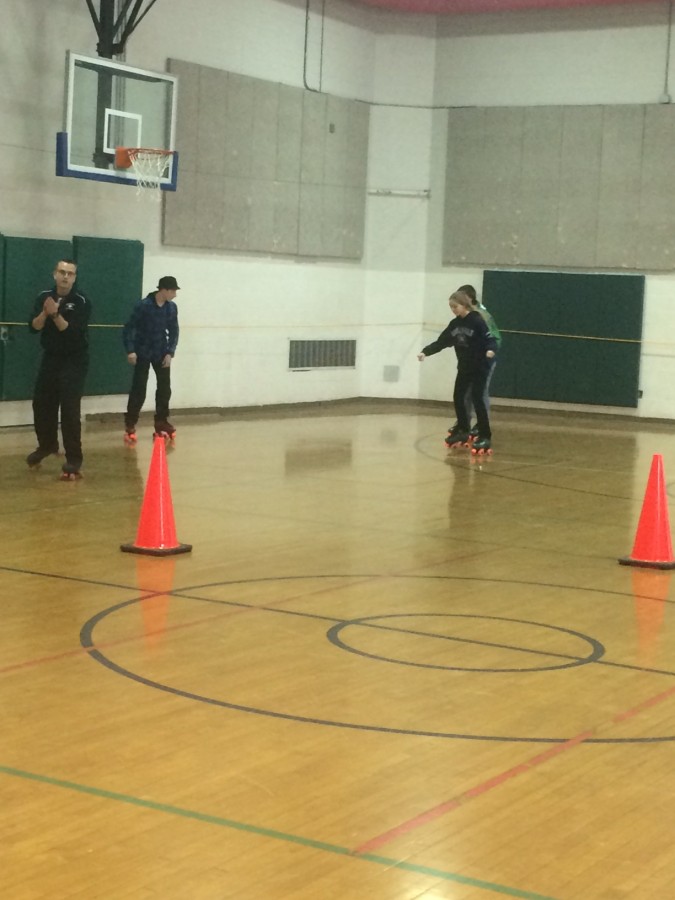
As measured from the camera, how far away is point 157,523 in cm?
937

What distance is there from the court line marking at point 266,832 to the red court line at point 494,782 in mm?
Result: 85

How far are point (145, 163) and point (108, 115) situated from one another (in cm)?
82

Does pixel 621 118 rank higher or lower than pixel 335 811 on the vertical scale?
higher

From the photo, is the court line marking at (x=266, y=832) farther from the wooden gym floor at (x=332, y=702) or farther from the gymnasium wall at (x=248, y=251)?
the gymnasium wall at (x=248, y=251)

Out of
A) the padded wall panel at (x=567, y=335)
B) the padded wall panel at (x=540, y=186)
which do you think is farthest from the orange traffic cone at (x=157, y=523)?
the padded wall panel at (x=540, y=186)

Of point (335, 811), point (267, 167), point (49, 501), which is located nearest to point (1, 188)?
point (267, 167)

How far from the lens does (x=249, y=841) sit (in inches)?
171

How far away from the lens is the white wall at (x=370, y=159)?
57.6 ft

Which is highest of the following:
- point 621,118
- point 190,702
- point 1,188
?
point 621,118

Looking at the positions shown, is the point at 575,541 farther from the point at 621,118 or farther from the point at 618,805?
the point at 621,118

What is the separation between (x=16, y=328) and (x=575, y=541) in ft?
29.5

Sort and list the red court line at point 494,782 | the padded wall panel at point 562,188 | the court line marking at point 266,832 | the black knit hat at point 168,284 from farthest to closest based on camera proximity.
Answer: the padded wall panel at point 562,188
the black knit hat at point 168,284
the red court line at point 494,782
the court line marking at point 266,832

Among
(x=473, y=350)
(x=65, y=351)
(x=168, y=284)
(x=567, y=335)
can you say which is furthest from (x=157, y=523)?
(x=567, y=335)

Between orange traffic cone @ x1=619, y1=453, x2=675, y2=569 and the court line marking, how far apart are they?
557 centimetres
